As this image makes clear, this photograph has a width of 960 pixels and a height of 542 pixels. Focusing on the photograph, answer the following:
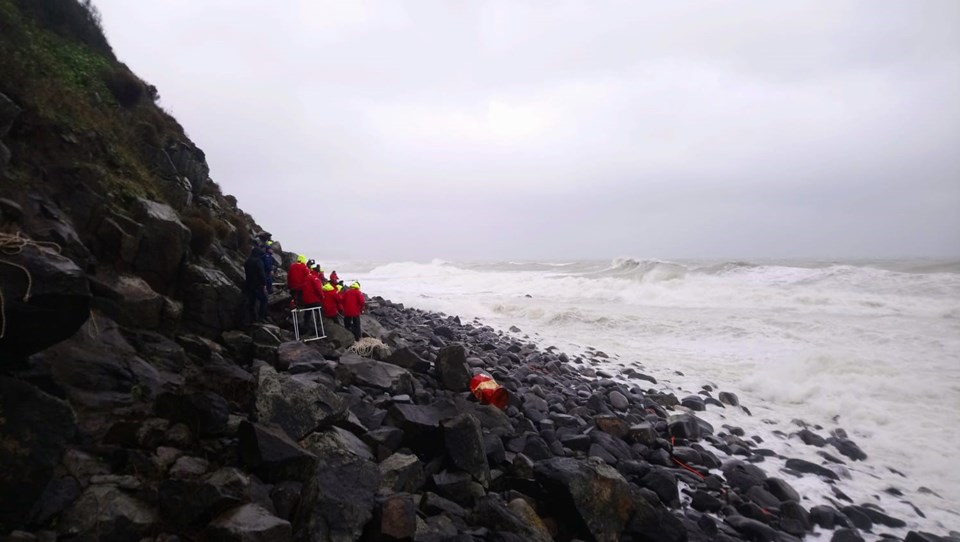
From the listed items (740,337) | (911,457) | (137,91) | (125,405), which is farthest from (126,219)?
(740,337)

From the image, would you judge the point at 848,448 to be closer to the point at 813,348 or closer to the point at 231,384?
the point at 813,348

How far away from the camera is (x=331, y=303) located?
9719 millimetres

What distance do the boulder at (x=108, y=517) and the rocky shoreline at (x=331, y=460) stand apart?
0.03ft

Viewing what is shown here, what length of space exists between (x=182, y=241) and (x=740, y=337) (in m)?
16.1

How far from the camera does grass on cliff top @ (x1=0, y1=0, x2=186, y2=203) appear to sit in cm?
629

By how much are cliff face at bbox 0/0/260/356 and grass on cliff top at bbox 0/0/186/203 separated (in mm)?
25

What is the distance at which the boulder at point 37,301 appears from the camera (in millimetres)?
3221

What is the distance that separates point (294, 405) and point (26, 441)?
1.85 metres

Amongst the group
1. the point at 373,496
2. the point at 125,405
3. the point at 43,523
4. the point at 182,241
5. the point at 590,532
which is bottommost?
the point at 590,532

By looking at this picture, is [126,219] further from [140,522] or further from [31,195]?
[140,522]

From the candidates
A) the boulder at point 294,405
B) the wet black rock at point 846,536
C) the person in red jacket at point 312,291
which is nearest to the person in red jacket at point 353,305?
the person in red jacket at point 312,291

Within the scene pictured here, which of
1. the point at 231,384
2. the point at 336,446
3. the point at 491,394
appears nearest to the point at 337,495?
the point at 336,446

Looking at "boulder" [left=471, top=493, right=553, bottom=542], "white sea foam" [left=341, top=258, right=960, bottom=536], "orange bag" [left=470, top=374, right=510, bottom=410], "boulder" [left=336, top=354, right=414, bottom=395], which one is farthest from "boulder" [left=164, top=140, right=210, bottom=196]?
"white sea foam" [left=341, top=258, right=960, bottom=536]

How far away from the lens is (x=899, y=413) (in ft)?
30.4
